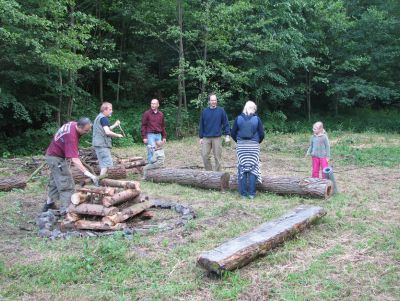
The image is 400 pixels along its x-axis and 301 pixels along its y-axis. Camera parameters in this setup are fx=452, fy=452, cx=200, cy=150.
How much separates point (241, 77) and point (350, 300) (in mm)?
17419

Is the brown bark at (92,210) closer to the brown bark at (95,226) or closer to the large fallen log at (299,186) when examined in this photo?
the brown bark at (95,226)

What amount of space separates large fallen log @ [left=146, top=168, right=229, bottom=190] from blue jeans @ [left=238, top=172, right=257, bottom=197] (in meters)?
0.63

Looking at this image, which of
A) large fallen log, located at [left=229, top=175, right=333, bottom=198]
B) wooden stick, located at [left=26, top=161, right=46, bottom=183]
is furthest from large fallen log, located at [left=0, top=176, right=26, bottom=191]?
large fallen log, located at [left=229, top=175, right=333, bottom=198]

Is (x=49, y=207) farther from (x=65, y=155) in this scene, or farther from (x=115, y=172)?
(x=115, y=172)

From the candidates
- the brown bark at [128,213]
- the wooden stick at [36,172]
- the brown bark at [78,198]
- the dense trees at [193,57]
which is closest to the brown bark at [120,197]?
the brown bark at [128,213]

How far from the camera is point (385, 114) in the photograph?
28469 mm

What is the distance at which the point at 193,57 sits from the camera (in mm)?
23734

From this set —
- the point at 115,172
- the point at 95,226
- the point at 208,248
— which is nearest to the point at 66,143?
the point at 95,226

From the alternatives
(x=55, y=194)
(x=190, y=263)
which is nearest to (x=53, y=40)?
(x=55, y=194)

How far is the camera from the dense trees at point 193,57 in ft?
55.8

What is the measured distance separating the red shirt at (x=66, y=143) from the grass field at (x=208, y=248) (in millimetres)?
1235

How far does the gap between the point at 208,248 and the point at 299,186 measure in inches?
139

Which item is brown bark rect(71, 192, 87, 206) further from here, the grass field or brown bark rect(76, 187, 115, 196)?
the grass field

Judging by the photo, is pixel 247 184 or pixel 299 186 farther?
pixel 247 184
